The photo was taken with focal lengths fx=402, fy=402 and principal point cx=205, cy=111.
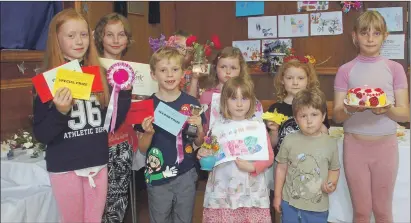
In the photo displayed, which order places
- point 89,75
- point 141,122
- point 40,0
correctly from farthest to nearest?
point 40,0, point 141,122, point 89,75

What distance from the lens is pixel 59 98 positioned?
170cm

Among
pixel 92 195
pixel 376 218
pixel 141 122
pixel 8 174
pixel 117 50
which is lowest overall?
pixel 376 218

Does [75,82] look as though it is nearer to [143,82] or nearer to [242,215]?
[143,82]

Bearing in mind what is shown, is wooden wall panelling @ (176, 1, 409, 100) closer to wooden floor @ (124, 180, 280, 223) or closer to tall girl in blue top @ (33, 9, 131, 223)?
wooden floor @ (124, 180, 280, 223)

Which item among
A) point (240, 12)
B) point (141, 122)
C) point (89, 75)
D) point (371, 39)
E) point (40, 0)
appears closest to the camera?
point (89, 75)

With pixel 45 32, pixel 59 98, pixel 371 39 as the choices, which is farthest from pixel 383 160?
pixel 45 32

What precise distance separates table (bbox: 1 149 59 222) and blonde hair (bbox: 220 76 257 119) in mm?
973

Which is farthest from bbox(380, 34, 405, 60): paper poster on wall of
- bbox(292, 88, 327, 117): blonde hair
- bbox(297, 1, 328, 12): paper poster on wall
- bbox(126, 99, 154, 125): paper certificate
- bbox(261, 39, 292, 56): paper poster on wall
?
bbox(126, 99, 154, 125): paper certificate

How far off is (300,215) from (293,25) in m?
2.71

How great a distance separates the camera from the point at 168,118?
2.02 m

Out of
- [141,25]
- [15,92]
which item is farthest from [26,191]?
[141,25]

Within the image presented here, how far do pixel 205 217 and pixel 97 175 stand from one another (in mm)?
627

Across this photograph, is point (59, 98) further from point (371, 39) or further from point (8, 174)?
point (371, 39)

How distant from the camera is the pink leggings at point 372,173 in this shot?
2168mm
